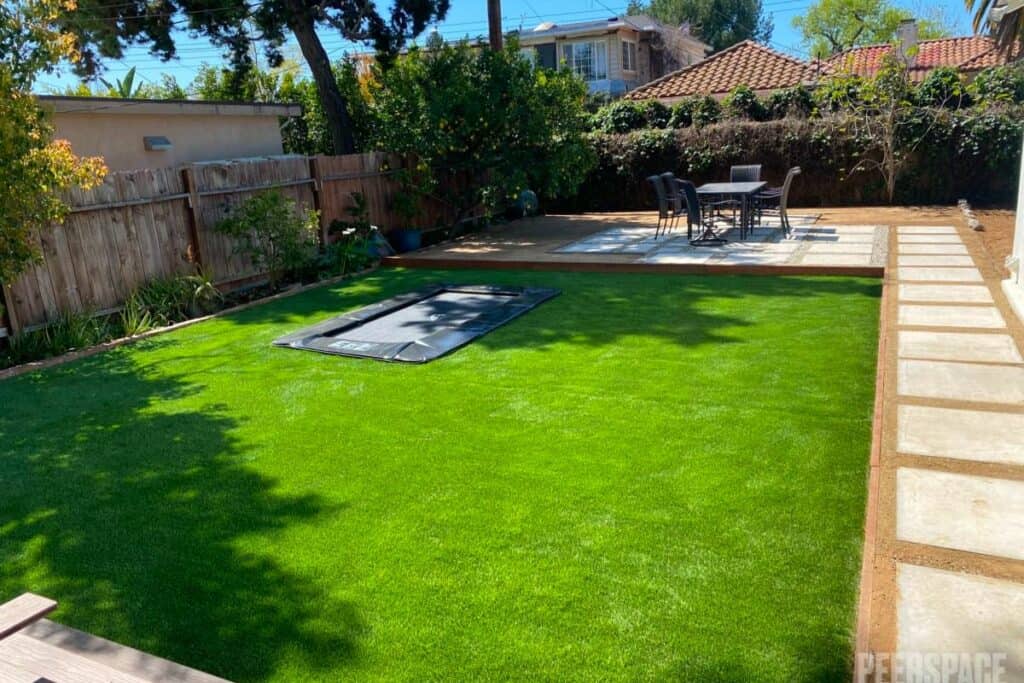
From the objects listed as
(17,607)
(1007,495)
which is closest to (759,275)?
(1007,495)

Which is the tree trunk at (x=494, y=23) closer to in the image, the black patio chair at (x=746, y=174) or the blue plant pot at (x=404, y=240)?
the blue plant pot at (x=404, y=240)

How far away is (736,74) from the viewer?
2227cm

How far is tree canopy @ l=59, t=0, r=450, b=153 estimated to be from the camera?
43.9ft

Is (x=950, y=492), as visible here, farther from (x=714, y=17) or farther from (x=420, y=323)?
(x=714, y=17)

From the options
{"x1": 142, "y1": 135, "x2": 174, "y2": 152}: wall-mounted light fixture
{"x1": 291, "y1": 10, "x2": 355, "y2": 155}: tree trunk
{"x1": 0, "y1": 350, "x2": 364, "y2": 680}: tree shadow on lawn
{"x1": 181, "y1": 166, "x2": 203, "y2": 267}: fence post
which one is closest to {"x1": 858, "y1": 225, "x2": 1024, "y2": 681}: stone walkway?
{"x1": 0, "y1": 350, "x2": 364, "y2": 680}: tree shadow on lawn

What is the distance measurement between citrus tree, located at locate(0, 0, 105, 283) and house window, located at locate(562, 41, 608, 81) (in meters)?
28.3

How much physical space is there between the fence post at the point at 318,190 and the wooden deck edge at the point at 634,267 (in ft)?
3.15

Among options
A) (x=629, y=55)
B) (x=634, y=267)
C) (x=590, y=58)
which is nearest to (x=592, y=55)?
(x=590, y=58)

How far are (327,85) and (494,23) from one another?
3372mm

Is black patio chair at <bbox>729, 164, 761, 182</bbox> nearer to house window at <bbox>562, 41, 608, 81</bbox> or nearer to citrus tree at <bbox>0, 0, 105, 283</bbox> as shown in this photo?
citrus tree at <bbox>0, 0, 105, 283</bbox>

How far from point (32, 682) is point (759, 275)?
7.81 meters

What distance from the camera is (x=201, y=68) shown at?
86.0 feet

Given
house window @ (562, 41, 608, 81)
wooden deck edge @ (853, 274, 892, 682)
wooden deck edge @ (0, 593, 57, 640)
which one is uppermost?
house window @ (562, 41, 608, 81)

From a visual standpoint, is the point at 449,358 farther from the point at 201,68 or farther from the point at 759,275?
the point at 201,68
